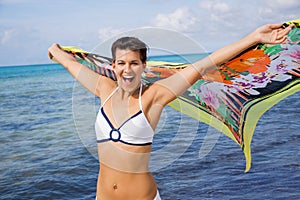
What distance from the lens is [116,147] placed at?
245 centimetres

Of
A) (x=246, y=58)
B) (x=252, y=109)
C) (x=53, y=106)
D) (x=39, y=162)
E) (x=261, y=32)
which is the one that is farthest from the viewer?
(x=53, y=106)

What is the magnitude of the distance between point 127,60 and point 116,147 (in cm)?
51

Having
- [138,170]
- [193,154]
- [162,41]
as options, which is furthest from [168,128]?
[193,154]

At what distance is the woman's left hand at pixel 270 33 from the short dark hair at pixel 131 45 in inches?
23.7

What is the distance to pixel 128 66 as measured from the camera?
2297 mm

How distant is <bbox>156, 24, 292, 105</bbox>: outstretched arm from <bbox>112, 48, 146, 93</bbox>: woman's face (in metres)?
0.20

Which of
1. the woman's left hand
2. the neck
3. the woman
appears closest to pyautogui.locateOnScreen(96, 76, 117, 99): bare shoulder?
the woman

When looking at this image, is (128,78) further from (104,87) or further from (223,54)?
(223,54)

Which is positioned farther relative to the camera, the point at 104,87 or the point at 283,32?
the point at 104,87

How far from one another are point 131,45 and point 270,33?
0.74 m

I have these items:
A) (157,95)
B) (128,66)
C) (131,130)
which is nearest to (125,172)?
(131,130)

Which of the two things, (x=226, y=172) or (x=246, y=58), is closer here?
(x=246, y=58)

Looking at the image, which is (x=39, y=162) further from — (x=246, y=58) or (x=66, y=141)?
(x=246, y=58)

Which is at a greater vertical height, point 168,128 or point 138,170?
point 168,128
